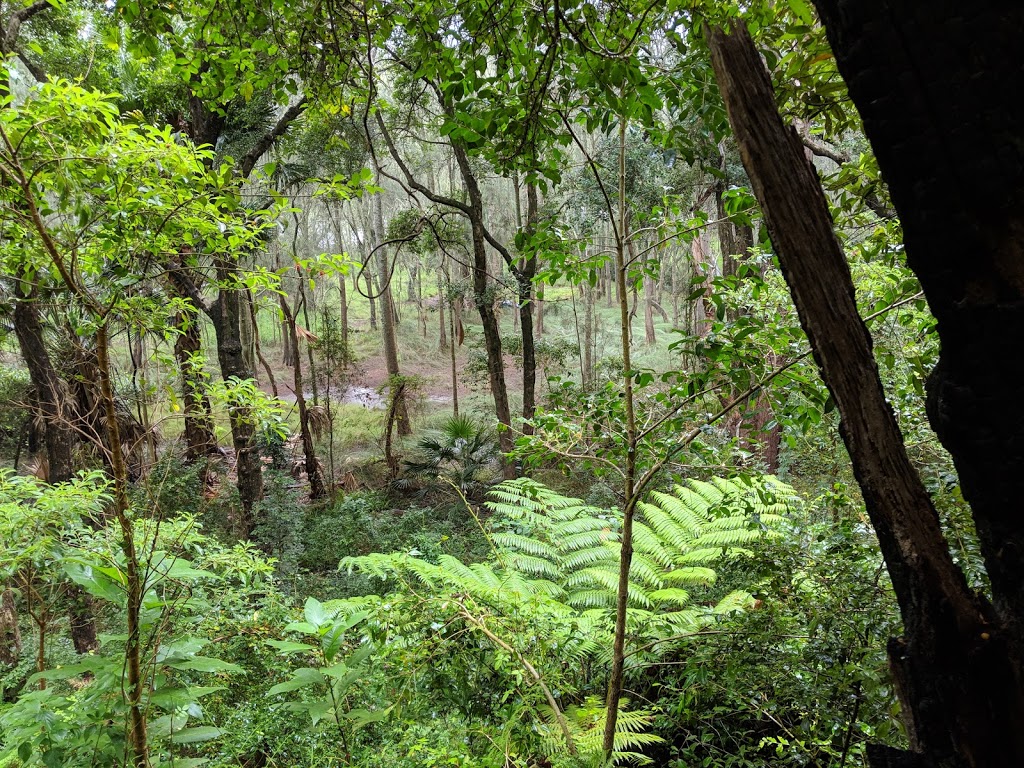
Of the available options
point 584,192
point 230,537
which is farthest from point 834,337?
point 584,192

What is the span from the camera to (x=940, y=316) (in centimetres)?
91

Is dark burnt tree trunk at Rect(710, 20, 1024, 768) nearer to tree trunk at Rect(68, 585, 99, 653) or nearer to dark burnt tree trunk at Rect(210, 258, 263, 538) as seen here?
tree trunk at Rect(68, 585, 99, 653)

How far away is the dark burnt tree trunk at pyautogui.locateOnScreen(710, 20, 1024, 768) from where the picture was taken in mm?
819

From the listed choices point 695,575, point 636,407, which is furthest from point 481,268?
point 636,407

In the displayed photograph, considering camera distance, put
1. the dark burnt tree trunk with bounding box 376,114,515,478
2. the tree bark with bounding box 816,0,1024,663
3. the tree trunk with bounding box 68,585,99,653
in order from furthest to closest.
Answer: the dark burnt tree trunk with bounding box 376,114,515,478
the tree trunk with bounding box 68,585,99,653
the tree bark with bounding box 816,0,1024,663

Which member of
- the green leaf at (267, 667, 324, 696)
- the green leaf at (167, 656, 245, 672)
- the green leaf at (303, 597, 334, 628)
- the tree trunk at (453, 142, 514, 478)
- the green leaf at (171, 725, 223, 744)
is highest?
the tree trunk at (453, 142, 514, 478)

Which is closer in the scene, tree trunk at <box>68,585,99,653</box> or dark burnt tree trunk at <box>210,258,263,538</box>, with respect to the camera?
tree trunk at <box>68,585,99,653</box>

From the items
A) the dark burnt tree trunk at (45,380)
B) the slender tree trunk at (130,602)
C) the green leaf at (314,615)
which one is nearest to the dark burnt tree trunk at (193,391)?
the slender tree trunk at (130,602)

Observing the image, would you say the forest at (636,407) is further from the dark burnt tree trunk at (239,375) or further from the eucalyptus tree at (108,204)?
the dark burnt tree trunk at (239,375)

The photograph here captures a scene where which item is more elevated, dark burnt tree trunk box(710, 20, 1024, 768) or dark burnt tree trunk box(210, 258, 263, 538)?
dark burnt tree trunk box(210, 258, 263, 538)

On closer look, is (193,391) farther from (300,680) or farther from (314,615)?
(300,680)

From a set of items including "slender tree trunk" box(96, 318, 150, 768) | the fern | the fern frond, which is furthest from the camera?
the fern frond

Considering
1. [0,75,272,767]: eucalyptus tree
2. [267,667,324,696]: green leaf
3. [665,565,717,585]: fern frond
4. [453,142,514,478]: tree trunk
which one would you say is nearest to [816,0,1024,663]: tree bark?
[0,75,272,767]: eucalyptus tree

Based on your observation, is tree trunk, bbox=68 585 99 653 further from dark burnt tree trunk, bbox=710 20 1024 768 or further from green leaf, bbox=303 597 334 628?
dark burnt tree trunk, bbox=710 20 1024 768
